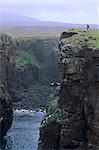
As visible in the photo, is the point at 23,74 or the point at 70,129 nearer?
the point at 70,129

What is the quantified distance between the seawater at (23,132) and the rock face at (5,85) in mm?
1408

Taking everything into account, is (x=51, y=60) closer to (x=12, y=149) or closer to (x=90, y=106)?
Result: (x=12, y=149)

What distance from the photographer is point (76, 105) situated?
128 feet

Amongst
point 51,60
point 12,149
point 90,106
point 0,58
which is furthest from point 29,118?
point 51,60

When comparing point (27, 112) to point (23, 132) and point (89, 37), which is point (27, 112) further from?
point (89, 37)

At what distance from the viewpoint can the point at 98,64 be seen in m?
36.2

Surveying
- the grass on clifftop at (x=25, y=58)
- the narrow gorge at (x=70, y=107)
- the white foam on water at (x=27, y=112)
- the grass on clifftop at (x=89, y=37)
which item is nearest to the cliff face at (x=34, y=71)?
the grass on clifftop at (x=25, y=58)

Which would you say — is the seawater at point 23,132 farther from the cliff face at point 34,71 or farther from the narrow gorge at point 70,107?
the cliff face at point 34,71

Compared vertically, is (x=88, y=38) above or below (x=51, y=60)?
above

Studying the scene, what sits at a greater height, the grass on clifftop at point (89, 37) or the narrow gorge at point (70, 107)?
the grass on clifftop at point (89, 37)

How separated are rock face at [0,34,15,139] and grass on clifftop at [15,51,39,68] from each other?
23.6 meters

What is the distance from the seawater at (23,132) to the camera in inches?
1850

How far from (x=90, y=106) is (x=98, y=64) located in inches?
123

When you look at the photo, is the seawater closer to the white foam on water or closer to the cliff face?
the white foam on water
